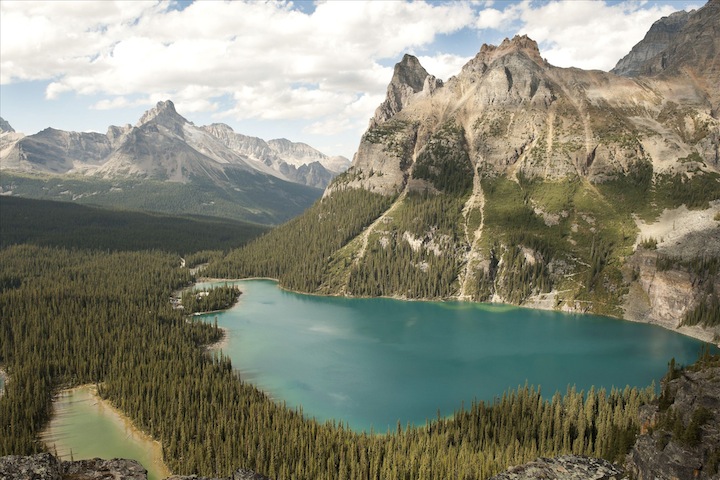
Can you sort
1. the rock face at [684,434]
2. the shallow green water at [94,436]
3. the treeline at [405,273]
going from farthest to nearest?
1. the treeline at [405,273]
2. the shallow green water at [94,436]
3. the rock face at [684,434]

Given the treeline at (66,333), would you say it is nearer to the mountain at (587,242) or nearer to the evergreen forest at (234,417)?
the evergreen forest at (234,417)

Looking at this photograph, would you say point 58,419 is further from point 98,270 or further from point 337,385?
point 98,270

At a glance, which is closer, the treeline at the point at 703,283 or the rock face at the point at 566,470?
the rock face at the point at 566,470

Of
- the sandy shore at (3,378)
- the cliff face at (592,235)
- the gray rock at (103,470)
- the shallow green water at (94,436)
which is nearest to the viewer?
the gray rock at (103,470)

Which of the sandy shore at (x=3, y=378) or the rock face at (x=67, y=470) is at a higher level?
the rock face at (x=67, y=470)

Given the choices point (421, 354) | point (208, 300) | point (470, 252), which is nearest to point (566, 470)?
point (421, 354)

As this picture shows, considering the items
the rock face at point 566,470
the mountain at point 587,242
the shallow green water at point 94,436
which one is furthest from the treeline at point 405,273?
the rock face at point 566,470

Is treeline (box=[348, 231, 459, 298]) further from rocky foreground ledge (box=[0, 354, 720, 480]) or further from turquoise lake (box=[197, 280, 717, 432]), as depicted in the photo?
rocky foreground ledge (box=[0, 354, 720, 480])

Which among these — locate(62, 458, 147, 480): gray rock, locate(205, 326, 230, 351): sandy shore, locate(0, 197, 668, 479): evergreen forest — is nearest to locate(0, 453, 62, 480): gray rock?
locate(62, 458, 147, 480): gray rock

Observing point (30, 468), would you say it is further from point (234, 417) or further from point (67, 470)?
point (234, 417)
